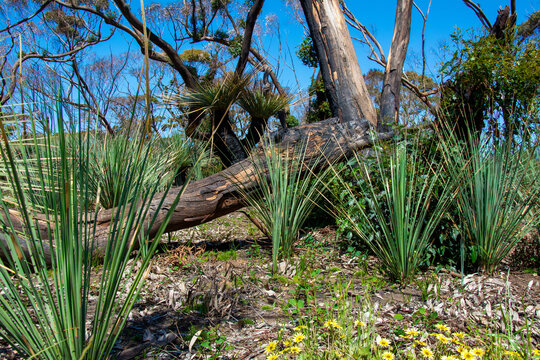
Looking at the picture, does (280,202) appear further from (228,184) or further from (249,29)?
(249,29)

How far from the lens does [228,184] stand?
3.66m

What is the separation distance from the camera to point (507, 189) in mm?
2566

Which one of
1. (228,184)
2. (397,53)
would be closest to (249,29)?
(397,53)

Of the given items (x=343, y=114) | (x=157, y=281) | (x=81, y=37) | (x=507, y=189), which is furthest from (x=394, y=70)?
(x=81, y=37)

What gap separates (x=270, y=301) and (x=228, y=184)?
1604mm

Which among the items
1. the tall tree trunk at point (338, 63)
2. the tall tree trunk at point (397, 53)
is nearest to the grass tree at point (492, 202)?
the tall tree trunk at point (338, 63)

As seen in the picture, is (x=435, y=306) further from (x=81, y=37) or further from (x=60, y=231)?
(x=81, y=37)

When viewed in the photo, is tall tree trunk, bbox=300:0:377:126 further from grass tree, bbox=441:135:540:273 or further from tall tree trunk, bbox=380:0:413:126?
grass tree, bbox=441:135:540:273

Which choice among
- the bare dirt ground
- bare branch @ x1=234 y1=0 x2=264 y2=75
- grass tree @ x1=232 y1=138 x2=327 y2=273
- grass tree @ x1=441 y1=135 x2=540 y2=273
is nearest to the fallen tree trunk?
grass tree @ x1=232 y1=138 x2=327 y2=273

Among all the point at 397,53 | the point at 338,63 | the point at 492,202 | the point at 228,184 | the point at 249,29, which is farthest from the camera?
the point at 249,29

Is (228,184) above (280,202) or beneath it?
above

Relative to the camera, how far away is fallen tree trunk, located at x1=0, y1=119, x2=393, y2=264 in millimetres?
3354

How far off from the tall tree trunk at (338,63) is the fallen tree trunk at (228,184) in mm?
772

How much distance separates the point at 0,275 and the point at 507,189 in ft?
9.46
